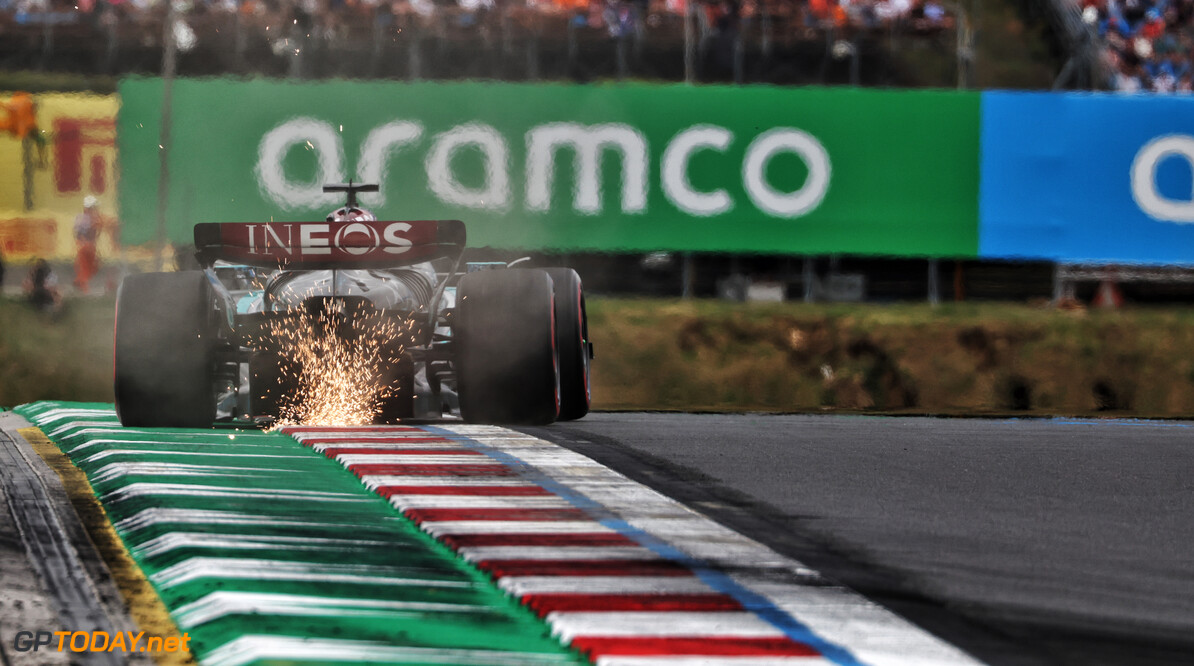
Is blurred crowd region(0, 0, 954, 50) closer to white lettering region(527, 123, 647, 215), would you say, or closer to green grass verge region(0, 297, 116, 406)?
white lettering region(527, 123, 647, 215)

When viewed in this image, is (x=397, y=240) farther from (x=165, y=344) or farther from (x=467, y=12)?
(x=467, y=12)

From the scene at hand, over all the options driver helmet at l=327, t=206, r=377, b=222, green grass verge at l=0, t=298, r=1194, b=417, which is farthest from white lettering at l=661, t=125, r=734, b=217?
driver helmet at l=327, t=206, r=377, b=222

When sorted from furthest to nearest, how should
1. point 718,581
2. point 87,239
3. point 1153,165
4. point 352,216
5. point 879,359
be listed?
point 1153,165
point 87,239
point 879,359
point 352,216
point 718,581

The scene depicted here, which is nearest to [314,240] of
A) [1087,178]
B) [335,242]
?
[335,242]

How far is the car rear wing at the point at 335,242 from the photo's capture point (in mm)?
9094

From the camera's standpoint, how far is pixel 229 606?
16.2 ft

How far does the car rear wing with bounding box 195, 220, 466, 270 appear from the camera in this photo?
9.09m

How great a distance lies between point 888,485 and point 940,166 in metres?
11.6

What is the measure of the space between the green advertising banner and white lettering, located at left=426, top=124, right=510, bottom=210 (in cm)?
2

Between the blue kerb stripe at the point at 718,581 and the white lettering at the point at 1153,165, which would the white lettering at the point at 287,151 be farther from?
the blue kerb stripe at the point at 718,581

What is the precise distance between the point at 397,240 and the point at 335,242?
0.34 m

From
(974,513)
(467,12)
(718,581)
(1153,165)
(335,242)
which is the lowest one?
(974,513)

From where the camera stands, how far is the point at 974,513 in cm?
718

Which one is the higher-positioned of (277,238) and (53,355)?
(277,238)
